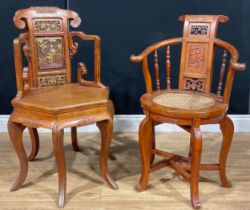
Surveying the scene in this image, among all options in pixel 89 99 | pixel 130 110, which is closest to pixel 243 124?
pixel 130 110

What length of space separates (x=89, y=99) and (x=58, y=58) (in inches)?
20.3

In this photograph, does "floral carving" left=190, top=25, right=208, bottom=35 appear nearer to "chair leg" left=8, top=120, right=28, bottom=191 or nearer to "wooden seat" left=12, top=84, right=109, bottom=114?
"wooden seat" left=12, top=84, right=109, bottom=114

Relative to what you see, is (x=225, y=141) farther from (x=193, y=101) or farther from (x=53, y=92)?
(x=53, y=92)


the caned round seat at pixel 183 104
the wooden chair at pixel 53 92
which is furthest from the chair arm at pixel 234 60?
the wooden chair at pixel 53 92

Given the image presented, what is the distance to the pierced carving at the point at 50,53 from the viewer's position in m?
2.48

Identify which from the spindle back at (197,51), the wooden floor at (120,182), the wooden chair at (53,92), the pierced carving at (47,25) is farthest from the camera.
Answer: the pierced carving at (47,25)

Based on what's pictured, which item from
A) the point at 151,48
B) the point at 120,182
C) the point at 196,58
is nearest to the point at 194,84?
the point at 196,58

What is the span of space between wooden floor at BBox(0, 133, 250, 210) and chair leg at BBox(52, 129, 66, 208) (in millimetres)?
60

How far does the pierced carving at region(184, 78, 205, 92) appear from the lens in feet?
7.94

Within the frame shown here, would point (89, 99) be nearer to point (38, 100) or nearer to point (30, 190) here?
point (38, 100)

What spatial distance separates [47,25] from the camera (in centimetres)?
248

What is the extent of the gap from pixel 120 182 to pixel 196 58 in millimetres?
942

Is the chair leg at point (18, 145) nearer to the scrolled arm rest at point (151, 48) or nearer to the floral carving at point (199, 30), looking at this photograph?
the scrolled arm rest at point (151, 48)

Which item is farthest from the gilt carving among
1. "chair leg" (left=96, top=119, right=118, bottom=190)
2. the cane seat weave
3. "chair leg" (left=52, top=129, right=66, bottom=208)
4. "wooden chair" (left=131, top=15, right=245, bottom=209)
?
"chair leg" (left=52, top=129, right=66, bottom=208)
